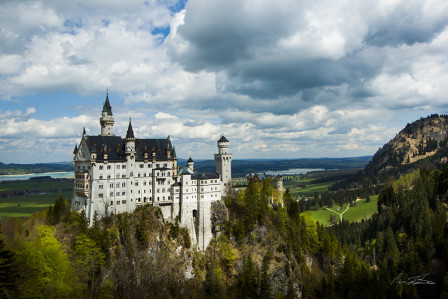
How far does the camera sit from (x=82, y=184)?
83250 millimetres

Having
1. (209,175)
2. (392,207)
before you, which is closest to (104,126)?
(209,175)

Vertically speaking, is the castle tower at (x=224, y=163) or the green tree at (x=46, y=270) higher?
the castle tower at (x=224, y=163)

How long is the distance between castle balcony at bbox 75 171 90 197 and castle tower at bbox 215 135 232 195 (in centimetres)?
3650

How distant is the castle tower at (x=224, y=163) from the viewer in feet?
326

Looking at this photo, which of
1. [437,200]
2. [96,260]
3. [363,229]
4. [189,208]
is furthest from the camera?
[363,229]

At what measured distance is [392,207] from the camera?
157 meters

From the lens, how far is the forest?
230 ft

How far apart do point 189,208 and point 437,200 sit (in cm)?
10590

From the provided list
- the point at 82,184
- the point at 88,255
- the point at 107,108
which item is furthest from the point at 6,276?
the point at 107,108

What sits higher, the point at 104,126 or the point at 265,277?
the point at 104,126

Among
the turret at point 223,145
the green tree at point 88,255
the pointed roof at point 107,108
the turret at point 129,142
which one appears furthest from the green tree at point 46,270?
the turret at point 223,145

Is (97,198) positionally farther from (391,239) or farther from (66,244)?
(391,239)

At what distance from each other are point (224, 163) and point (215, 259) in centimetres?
2751

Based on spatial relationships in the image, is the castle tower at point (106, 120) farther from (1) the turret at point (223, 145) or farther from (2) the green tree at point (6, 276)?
(2) the green tree at point (6, 276)
